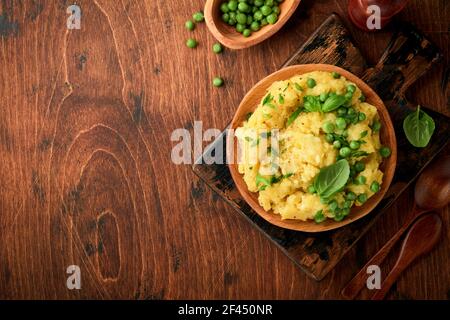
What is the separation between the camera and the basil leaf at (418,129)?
3588 millimetres

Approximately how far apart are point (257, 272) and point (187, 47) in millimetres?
1945

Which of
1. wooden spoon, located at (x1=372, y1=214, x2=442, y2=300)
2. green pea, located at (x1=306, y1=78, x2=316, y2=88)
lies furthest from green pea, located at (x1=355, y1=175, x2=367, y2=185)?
wooden spoon, located at (x1=372, y1=214, x2=442, y2=300)

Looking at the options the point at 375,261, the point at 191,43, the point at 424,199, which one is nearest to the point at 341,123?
the point at 424,199

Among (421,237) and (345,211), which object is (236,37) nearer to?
(345,211)

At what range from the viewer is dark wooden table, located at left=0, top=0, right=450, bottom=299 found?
3.94 meters

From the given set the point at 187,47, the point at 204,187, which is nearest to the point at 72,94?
the point at 187,47

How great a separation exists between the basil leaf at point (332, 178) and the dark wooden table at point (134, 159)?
3.06ft

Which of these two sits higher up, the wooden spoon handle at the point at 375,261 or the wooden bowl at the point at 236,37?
the wooden bowl at the point at 236,37

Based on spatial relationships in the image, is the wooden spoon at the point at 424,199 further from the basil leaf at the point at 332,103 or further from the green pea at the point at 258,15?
the green pea at the point at 258,15

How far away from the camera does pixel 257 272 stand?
4.00 metres

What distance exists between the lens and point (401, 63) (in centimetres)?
380

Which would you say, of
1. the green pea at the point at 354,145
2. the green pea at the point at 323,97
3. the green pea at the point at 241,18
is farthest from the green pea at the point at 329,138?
the green pea at the point at 241,18

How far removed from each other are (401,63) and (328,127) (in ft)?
3.39
